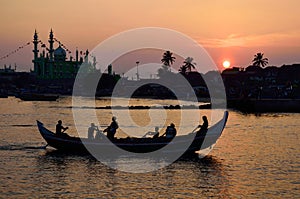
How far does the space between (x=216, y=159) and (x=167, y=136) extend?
12.4 ft

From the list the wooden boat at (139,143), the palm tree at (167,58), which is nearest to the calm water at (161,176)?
the wooden boat at (139,143)

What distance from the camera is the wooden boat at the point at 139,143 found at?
36875 millimetres

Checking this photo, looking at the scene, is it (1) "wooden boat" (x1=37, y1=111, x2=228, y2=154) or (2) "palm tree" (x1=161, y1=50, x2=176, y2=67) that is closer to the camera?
(1) "wooden boat" (x1=37, y1=111, x2=228, y2=154)

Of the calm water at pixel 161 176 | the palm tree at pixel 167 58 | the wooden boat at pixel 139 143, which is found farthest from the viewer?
the palm tree at pixel 167 58

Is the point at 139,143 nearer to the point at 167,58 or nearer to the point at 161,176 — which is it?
the point at 161,176

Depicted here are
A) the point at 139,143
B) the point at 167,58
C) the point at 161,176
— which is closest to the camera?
the point at 161,176

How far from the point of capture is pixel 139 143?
121 feet

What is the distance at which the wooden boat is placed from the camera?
36875 millimetres

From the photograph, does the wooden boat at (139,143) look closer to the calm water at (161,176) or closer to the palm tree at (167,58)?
the calm water at (161,176)

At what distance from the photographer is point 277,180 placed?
95.9 ft

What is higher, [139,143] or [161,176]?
[139,143]

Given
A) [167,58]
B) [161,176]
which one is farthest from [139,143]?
[167,58]

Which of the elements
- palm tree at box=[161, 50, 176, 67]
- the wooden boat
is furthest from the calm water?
palm tree at box=[161, 50, 176, 67]

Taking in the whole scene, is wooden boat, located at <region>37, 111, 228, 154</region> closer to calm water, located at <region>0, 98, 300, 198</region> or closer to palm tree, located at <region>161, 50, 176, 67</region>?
calm water, located at <region>0, 98, 300, 198</region>
